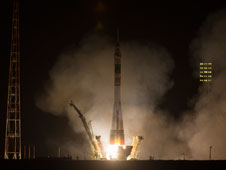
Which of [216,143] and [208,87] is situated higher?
[208,87]

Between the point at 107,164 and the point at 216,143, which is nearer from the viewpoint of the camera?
the point at 107,164

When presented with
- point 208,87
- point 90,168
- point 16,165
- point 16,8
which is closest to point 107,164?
point 90,168

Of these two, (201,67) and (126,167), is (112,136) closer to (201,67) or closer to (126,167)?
(126,167)

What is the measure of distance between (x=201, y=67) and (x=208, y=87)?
345 centimetres

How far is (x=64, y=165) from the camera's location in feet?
228

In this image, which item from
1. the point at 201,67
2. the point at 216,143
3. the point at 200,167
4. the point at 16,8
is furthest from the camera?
the point at 201,67

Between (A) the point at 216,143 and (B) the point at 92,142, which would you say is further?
(A) the point at 216,143

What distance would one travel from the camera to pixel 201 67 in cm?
9400

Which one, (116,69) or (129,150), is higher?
(116,69)

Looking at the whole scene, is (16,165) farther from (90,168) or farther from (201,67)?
(201,67)

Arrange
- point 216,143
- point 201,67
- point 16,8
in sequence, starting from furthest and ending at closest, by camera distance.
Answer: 1. point 201,67
2. point 216,143
3. point 16,8

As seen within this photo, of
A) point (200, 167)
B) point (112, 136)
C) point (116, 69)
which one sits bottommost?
point (200, 167)

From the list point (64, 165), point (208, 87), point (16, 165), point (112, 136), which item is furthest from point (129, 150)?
point (208, 87)

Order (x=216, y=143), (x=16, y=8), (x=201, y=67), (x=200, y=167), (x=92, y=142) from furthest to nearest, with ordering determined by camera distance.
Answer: (x=201, y=67), (x=216, y=143), (x=92, y=142), (x=16, y=8), (x=200, y=167)
